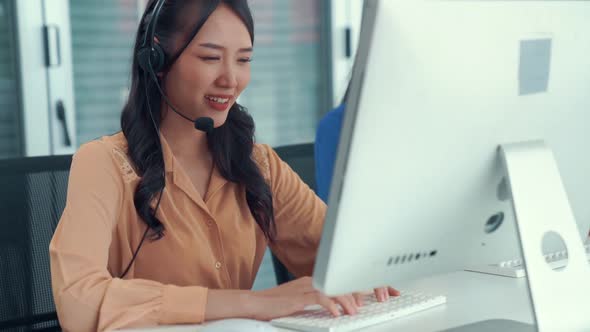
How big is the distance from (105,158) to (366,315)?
511 millimetres

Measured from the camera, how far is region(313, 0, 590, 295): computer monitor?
82 cm

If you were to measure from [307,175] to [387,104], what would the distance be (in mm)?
968

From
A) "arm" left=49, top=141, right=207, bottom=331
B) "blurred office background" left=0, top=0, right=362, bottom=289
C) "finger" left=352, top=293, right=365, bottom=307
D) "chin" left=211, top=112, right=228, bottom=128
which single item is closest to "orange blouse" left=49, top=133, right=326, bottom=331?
"arm" left=49, top=141, right=207, bottom=331

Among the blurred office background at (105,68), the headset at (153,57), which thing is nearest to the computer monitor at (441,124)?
the headset at (153,57)

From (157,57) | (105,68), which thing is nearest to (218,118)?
(157,57)

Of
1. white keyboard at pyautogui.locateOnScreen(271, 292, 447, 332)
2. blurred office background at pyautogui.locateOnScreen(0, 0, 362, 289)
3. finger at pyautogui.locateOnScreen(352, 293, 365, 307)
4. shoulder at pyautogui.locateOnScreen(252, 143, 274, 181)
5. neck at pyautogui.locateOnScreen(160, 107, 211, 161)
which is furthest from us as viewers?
blurred office background at pyautogui.locateOnScreen(0, 0, 362, 289)

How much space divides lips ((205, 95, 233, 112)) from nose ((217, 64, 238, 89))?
2 cm

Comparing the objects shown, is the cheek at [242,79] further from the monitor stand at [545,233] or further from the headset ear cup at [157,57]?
the monitor stand at [545,233]

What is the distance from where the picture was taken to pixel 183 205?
1.41m

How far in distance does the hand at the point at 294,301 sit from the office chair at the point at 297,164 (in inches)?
19.5

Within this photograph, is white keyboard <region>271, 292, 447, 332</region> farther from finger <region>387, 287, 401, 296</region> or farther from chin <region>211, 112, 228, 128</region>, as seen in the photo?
chin <region>211, 112, 228, 128</region>

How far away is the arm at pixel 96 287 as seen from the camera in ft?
3.82

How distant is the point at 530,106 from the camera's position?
3.05 ft

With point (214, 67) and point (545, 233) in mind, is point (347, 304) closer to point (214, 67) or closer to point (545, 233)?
point (545, 233)
